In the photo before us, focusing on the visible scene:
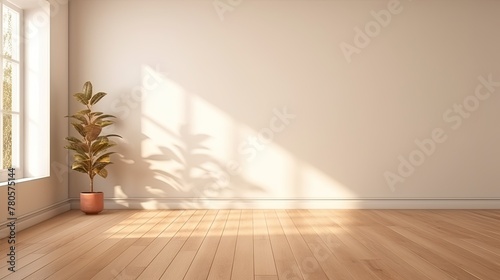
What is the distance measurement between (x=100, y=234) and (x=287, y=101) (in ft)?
8.90

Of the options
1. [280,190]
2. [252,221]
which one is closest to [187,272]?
[252,221]

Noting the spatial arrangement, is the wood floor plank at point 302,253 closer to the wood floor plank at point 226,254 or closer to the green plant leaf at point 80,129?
the wood floor plank at point 226,254

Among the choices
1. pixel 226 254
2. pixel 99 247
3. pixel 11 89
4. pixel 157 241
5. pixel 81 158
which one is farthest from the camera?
pixel 81 158

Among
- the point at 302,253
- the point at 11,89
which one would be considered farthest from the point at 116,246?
the point at 11,89

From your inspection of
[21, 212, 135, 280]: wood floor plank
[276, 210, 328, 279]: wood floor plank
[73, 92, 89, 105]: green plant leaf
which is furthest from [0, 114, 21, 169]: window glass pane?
[276, 210, 328, 279]: wood floor plank

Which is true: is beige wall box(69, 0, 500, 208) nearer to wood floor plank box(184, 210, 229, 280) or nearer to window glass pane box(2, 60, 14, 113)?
window glass pane box(2, 60, 14, 113)

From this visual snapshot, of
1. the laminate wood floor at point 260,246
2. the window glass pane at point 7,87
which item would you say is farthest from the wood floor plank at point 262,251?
the window glass pane at point 7,87

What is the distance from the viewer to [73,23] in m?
5.55

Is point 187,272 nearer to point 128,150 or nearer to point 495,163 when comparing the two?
point 128,150

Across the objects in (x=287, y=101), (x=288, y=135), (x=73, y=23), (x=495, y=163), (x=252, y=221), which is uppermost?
(x=73, y=23)

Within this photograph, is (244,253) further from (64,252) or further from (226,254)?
(64,252)

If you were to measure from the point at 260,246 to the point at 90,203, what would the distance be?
240cm

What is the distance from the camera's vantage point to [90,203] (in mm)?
5055

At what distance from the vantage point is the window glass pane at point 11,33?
4.55 m
